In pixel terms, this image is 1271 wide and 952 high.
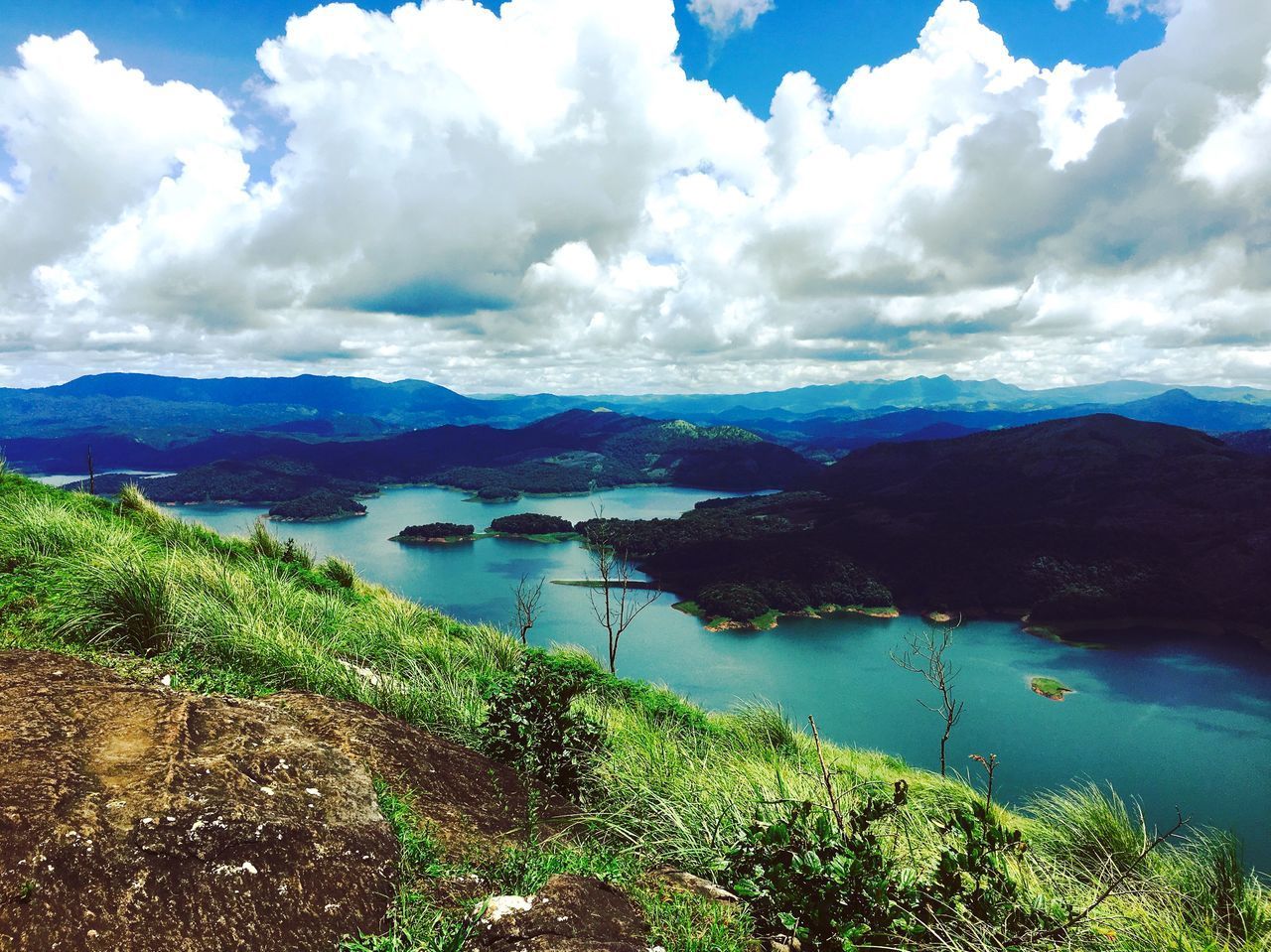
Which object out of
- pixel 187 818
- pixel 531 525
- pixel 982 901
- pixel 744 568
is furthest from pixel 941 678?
pixel 531 525

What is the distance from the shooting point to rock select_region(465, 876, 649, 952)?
294cm

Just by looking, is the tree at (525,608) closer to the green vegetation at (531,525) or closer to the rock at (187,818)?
the rock at (187,818)

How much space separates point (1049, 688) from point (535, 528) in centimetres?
9639

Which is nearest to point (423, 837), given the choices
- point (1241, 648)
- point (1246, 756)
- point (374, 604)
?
point (374, 604)

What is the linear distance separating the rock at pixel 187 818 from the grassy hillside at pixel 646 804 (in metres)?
0.31

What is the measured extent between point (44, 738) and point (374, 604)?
7985mm

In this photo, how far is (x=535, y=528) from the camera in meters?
139

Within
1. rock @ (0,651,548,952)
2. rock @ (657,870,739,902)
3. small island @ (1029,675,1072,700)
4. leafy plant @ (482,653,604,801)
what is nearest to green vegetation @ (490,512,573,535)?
small island @ (1029,675,1072,700)

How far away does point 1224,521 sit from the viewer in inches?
4530

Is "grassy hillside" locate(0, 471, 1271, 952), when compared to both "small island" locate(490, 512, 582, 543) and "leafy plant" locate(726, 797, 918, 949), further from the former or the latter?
"small island" locate(490, 512, 582, 543)

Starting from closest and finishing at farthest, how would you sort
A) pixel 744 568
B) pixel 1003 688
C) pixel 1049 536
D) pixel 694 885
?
pixel 694 885 → pixel 1003 688 → pixel 744 568 → pixel 1049 536

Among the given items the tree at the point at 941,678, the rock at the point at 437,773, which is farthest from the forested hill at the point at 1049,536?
the rock at the point at 437,773

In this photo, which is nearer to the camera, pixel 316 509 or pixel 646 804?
pixel 646 804

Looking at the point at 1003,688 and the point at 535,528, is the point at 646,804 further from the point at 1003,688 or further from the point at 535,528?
the point at 535,528
